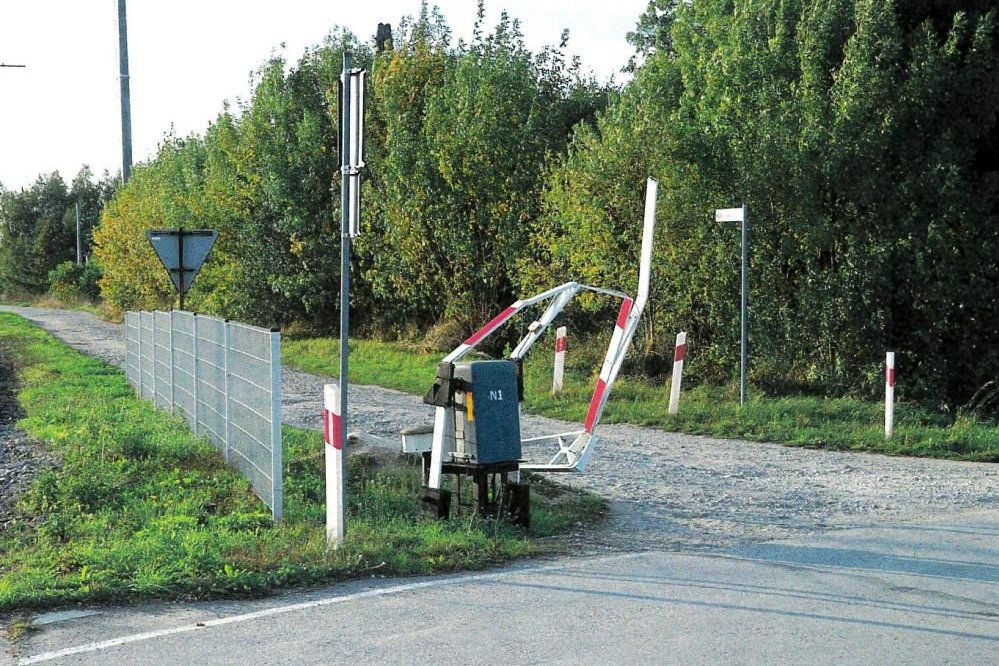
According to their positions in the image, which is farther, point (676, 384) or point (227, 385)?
point (676, 384)

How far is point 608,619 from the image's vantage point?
6562mm

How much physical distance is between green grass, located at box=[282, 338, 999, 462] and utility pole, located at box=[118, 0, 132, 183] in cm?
2591

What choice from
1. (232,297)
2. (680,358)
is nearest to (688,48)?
(680,358)

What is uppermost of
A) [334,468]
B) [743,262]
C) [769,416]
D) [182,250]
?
[182,250]

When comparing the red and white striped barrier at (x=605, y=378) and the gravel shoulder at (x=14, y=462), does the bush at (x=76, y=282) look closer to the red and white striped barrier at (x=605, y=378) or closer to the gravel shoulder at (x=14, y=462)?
the gravel shoulder at (x=14, y=462)

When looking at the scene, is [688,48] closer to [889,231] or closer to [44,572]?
[889,231]

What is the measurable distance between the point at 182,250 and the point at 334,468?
29.7 feet

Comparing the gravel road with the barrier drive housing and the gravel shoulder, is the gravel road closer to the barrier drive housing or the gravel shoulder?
the barrier drive housing

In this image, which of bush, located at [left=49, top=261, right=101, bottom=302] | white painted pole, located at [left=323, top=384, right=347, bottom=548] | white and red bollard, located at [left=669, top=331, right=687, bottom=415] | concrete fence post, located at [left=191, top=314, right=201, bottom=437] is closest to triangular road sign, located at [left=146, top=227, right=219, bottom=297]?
concrete fence post, located at [left=191, top=314, right=201, bottom=437]

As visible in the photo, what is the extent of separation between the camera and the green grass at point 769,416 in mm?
14219

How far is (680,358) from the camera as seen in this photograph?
17.2m

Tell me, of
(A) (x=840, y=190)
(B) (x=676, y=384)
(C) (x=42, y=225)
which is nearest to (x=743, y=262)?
(B) (x=676, y=384)

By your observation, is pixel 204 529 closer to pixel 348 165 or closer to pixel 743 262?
pixel 348 165

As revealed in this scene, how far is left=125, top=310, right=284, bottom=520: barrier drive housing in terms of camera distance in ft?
31.2
